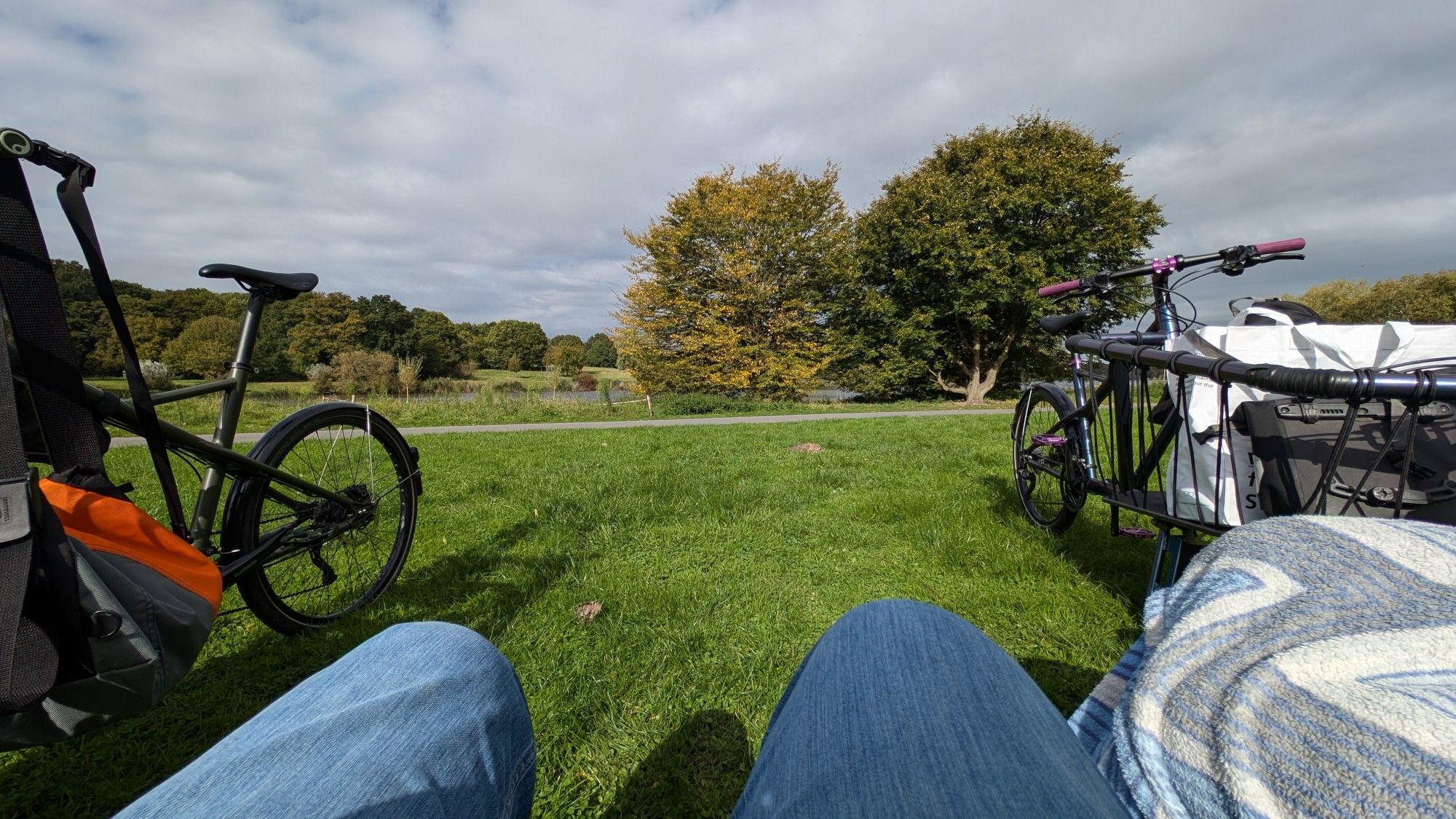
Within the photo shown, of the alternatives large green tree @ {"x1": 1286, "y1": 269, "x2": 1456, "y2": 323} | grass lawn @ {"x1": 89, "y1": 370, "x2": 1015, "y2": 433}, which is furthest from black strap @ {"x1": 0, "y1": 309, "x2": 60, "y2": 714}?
large green tree @ {"x1": 1286, "y1": 269, "x2": 1456, "y2": 323}

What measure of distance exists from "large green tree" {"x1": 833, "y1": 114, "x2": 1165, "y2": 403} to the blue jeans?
20618mm

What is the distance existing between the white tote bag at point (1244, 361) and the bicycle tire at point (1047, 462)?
1.20m

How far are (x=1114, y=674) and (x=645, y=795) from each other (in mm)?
1265

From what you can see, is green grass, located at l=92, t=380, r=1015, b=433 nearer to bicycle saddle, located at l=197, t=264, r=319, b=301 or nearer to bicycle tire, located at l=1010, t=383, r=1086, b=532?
bicycle tire, located at l=1010, t=383, r=1086, b=532

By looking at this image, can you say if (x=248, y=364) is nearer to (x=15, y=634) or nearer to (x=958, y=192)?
(x=15, y=634)

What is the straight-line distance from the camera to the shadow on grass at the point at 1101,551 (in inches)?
103

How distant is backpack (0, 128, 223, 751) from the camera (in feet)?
2.69

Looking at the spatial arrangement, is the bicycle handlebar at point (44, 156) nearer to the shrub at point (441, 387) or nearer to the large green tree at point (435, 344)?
the shrub at point (441, 387)

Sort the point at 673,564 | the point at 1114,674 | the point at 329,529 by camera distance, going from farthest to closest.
→ the point at 673,564 < the point at 329,529 < the point at 1114,674

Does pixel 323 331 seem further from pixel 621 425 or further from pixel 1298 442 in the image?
pixel 1298 442

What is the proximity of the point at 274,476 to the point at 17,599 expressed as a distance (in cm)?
146

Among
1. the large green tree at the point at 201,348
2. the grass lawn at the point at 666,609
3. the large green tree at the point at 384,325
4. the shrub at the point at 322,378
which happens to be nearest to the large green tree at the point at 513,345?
the large green tree at the point at 384,325

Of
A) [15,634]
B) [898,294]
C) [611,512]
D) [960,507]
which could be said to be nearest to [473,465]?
[611,512]

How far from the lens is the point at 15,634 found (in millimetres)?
779
